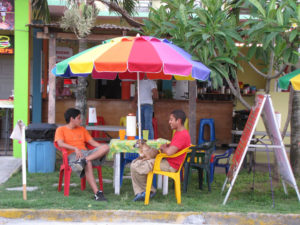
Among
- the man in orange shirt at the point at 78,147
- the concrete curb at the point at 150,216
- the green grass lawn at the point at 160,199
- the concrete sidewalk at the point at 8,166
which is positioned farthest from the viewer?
the concrete sidewalk at the point at 8,166

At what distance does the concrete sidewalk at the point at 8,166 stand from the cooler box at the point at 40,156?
39 centimetres

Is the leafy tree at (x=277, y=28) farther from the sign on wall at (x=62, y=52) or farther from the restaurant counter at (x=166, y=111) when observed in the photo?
the sign on wall at (x=62, y=52)

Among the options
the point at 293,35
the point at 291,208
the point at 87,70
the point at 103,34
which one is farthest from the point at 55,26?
the point at 291,208

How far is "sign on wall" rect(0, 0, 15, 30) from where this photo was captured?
28.9ft

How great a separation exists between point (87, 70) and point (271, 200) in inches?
123

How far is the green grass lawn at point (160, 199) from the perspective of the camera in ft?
16.9

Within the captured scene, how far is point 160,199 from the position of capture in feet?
18.9

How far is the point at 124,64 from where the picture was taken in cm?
523

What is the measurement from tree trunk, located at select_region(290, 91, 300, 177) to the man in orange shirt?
3663mm

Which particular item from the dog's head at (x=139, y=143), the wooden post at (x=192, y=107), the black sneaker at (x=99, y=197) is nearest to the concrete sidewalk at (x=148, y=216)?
the black sneaker at (x=99, y=197)

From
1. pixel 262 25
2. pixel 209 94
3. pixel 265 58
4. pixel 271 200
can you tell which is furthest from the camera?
pixel 209 94

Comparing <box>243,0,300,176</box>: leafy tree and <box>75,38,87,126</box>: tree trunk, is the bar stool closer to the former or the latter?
<box>75,38,87,126</box>: tree trunk

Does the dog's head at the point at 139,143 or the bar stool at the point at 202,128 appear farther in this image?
the bar stool at the point at 202,128

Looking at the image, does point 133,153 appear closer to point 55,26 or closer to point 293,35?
point 293,35
